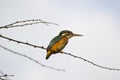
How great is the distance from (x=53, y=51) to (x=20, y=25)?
3.68 ft

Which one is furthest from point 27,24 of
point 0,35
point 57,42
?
point 57,42

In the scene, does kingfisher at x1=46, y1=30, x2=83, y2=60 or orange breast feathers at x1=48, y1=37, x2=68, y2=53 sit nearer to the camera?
kingfisher at x1=46, y1=30, x2=83, y2=60

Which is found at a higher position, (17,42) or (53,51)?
(17,42)

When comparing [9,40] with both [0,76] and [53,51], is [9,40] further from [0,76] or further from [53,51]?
[53,51]

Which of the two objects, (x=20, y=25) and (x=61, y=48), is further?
(x=61, y=48)

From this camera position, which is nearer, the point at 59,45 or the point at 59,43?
the point at 59,45

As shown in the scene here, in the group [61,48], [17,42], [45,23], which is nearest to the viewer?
[17,42]

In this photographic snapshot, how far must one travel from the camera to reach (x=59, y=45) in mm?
4941

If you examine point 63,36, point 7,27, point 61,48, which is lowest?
point 61,48

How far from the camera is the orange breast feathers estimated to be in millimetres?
4561

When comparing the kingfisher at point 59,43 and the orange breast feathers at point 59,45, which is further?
the orange breast feathers at point 59,45

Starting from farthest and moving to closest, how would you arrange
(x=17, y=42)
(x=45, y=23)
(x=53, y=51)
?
(x=53, y=51) < (x=45, y=23) < (x=17, y=42)

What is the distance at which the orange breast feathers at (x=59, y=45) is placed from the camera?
456 centimetres

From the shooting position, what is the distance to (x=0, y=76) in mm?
3379
